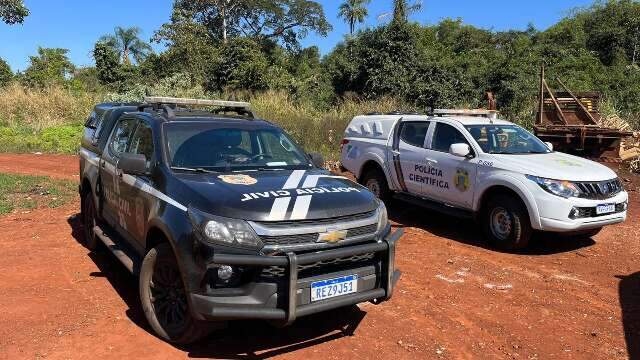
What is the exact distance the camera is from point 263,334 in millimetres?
4227

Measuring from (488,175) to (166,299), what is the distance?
15.5 feet

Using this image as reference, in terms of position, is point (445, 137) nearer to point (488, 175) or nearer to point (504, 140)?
point (504, 140)

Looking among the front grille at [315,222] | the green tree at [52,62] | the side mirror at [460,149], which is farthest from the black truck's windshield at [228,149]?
the green tree at [52,62]

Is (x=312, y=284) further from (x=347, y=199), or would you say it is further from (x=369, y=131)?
(x=369, y=131)

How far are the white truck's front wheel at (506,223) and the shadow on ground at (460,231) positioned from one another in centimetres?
17

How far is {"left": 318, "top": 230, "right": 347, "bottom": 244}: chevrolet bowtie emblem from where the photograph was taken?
3679 millimetres

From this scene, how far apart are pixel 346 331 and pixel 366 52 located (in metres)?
21.1

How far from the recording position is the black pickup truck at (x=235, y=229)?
11.4 ft

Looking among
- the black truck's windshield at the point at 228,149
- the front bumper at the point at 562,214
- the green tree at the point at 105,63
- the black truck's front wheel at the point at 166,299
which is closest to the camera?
the black truck's front wheel at the point at 166,299

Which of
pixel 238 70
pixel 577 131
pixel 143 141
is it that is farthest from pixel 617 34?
pixel 143 141

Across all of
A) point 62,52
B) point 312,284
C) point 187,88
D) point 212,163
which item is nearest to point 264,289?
point 312,284

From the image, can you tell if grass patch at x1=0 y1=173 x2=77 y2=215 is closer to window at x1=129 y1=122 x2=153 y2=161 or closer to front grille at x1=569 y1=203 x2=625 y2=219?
window at x1=129 y1=122 x2=153 y2=161

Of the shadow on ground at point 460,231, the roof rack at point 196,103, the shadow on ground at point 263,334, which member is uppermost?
the roof rack at point 196,103

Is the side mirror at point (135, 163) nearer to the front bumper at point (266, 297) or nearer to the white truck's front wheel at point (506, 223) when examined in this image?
the front bumper at point (266, 297)
